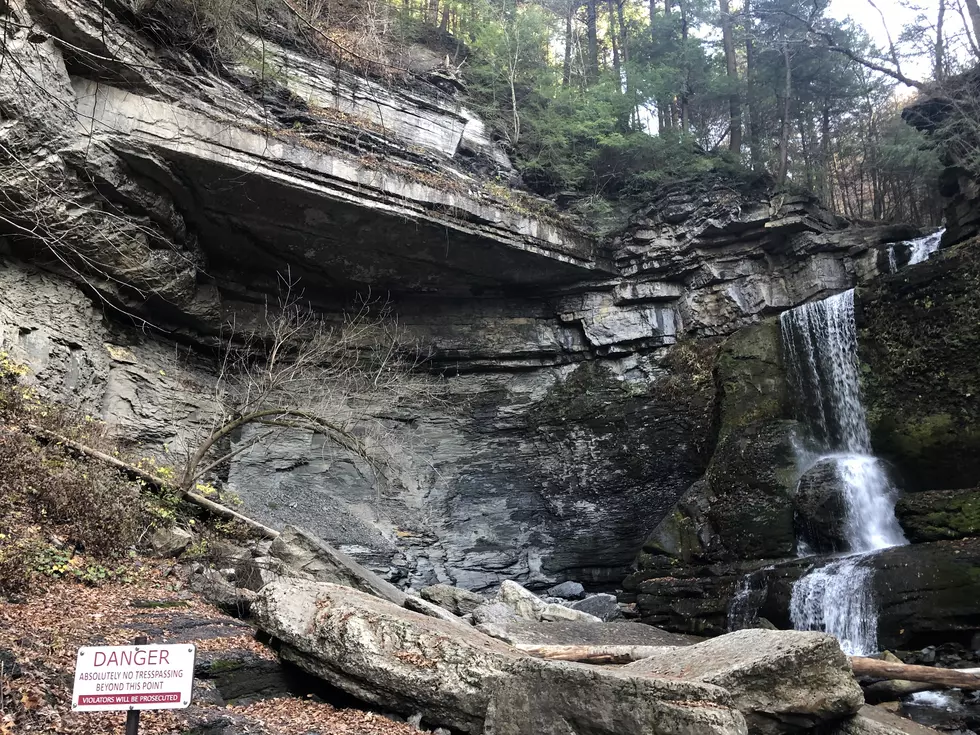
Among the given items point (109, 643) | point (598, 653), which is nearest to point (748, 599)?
point (598, 653)

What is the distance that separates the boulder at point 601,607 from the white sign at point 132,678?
879 centimetres

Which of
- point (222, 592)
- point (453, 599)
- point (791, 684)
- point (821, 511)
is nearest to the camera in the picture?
point (791, 684)

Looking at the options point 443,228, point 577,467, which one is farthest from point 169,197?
point 577,467

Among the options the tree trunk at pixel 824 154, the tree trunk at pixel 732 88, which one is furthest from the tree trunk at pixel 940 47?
the tree trunk at pixel 732 88

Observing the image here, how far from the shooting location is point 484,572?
13.6m

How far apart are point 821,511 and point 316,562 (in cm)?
776

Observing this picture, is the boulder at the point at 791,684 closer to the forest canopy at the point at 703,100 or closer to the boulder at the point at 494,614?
the boulder at the point at 494,614

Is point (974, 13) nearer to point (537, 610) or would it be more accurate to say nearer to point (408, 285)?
point (408, 285)

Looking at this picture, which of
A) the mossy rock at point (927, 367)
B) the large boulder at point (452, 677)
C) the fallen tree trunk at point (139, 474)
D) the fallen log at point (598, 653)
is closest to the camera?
the large boulder at point (452, 677)

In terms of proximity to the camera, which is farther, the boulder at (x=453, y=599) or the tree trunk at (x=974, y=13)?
the tree trunk at (x=974, y=13)

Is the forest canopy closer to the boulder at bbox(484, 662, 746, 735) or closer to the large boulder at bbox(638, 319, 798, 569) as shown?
the large boulder at bbox(638, 319, 798, 569)

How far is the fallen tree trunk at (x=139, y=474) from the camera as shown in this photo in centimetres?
723

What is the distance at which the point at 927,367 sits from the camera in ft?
37.3

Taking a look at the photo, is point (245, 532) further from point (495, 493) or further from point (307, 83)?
point (307, 83)
